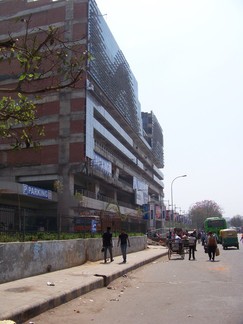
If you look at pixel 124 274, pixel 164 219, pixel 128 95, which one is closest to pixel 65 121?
pixel 128 95

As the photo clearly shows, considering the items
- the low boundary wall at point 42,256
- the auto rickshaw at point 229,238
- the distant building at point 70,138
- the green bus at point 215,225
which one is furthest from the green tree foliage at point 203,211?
the low boundary wall at point 42,256

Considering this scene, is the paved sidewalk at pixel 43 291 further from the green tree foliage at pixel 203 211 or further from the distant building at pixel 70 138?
the green tree foliage at pixel 203 211

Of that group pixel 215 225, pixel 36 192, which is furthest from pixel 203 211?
pixel 36 192

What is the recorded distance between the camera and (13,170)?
5612 cm

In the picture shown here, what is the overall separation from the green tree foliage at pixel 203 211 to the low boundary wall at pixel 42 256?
408 feet

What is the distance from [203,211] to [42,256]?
13631cm

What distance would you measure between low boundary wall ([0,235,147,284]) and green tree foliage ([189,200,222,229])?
124 meters

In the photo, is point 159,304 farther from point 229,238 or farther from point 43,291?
point 229,238

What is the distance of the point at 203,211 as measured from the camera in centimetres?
14712

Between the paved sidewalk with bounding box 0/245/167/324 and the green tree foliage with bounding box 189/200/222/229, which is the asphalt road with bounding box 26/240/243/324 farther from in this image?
the green tree foliage with bounding box 189/200/222/229

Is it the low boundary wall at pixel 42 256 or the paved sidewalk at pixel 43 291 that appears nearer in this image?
the paved sidewalk at pixel 43 291

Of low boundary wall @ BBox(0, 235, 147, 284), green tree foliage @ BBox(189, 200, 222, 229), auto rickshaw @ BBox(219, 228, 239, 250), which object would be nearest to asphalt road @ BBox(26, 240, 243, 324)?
low boundary wall @ BBox(0, 235, 147, 284)

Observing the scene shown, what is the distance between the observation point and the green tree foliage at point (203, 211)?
144m

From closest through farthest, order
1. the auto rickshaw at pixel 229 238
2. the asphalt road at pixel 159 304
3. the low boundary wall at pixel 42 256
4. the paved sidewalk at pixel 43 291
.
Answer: the asphalt road at pixel 159 304
the paved sidewalk at pixel 43 291
the low boundary wall at pixel 42 256
the auto rickshaw at pixel 229 238
